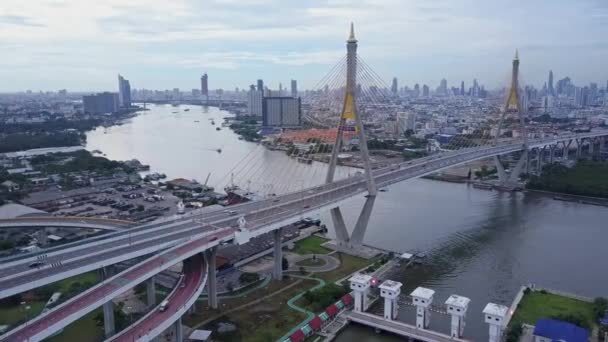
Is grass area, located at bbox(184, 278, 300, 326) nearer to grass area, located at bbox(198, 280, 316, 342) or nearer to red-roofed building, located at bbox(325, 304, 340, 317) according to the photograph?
grass area, located at bbox(198, 280, 316, 342)

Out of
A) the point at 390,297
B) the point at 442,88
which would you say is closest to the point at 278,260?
the point at 390,297

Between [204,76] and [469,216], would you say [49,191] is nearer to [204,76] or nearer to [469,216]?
[469,216]

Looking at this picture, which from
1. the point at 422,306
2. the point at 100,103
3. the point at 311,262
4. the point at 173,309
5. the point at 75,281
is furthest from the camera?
the point at 100,103

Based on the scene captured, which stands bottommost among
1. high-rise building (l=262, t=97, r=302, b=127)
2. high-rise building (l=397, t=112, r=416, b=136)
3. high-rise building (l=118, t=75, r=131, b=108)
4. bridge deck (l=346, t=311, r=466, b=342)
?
bridge deck (l=346, t=311, r=466, b=342)

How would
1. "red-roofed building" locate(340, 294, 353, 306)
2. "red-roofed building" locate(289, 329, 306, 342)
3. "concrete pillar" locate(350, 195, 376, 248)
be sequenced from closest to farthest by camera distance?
"red-roofed building" locate(289, 329, 306, 342)
"red-roofed building" locate(340, 294, 353, 306)
"concrete pillar" locate(350, 195, 376, 248)

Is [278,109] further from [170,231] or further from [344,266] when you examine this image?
[170,231]

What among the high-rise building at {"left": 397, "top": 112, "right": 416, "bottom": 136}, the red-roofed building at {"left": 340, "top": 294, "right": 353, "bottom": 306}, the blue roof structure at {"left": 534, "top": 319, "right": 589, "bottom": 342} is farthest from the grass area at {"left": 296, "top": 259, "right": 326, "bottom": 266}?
the high-rise building at {"left": 397, "top": 112, "right": 416, "bottom": 136}
